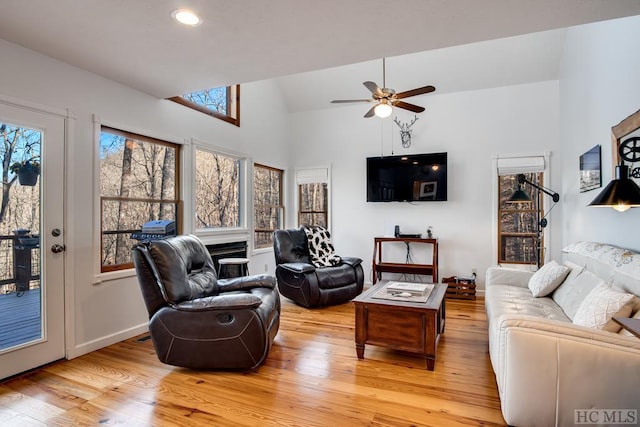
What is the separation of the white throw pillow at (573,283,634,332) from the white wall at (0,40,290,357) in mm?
3648

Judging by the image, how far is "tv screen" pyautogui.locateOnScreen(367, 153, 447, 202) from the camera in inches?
206

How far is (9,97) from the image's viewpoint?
98.4 inches

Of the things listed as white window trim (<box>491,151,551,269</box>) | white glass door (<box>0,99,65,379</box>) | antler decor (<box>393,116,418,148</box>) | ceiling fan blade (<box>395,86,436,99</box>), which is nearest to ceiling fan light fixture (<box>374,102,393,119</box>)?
ceiling fan blade (<box>395,86,436,99</box>)

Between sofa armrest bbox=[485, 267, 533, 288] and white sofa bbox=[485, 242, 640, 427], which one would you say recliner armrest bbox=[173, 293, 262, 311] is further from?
sofa armrest bbox=[485, 267, 533, 288]

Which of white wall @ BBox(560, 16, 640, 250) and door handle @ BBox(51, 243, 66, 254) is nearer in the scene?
white wall @ BBox(560, 16, 640, 250)

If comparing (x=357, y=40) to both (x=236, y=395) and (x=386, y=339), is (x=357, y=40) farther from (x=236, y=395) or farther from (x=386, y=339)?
(x=236, y=395)

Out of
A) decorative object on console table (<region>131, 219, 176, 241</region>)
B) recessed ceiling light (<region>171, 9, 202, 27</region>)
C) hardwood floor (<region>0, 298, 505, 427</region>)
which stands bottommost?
hardwood floor (<region>0, 298, 505, 427</region>)

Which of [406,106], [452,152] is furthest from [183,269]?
[452,152]

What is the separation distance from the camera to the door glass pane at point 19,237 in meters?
2.51

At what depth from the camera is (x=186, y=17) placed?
2135 millimetres

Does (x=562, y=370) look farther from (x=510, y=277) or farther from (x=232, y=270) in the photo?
(x=232, y=270)

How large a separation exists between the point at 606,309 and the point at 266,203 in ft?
15.1

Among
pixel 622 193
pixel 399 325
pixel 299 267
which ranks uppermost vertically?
pixel 622 193

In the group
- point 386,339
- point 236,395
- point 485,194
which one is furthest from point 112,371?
point 485,194
